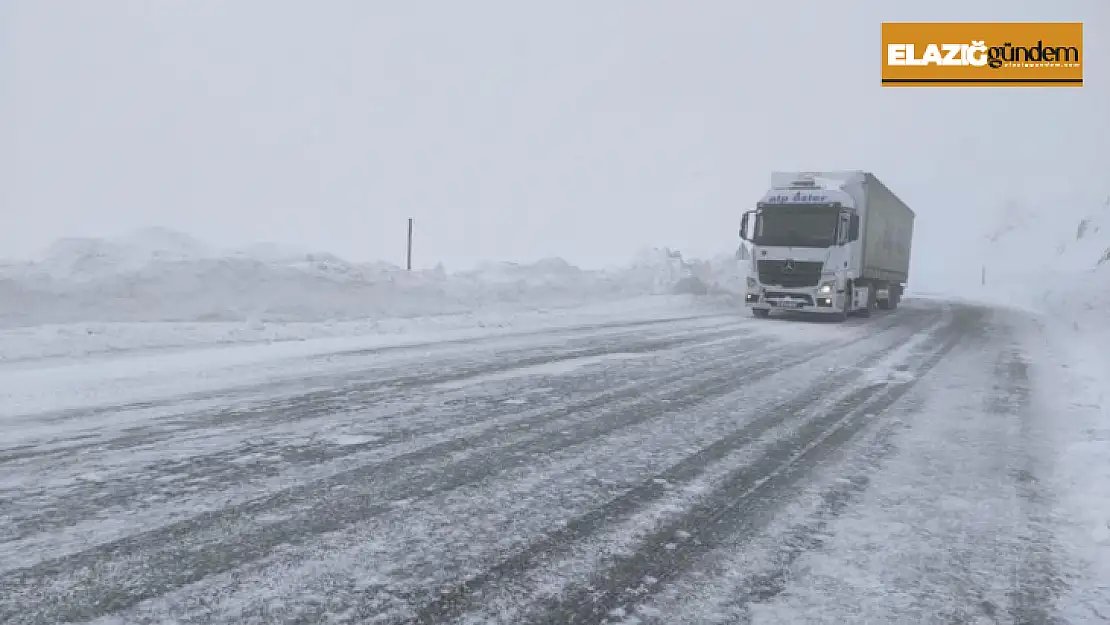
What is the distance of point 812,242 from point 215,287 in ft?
43.4

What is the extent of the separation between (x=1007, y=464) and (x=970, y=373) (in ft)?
15.5

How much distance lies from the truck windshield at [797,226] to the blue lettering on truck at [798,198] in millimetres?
115

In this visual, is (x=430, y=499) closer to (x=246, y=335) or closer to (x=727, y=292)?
(x=246, y=335)

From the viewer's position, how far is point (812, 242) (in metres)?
16.0

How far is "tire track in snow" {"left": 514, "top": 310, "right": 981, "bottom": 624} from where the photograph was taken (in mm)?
2338

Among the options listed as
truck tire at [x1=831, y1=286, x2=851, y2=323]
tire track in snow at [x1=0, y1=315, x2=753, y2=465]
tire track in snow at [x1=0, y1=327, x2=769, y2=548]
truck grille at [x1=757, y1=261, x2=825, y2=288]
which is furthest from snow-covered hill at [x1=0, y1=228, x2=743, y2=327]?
tire track in snow at [x1=0, y1=327, x2=769, y2=548]

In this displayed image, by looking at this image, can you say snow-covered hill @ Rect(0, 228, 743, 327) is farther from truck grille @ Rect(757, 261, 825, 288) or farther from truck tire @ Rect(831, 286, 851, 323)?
truck tire @ Rect(831, 286, 851, 323)

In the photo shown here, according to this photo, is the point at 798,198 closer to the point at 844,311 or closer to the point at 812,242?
the point at 812,242

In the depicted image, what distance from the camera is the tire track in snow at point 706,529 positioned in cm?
234

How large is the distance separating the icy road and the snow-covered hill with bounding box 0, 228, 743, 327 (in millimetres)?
6139

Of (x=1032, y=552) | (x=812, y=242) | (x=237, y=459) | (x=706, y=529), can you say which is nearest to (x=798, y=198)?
(x=812, y=242)

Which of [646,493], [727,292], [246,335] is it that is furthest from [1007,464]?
[727,292]

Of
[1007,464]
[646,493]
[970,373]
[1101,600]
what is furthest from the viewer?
[970,373]

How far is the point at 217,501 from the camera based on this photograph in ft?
10.6
